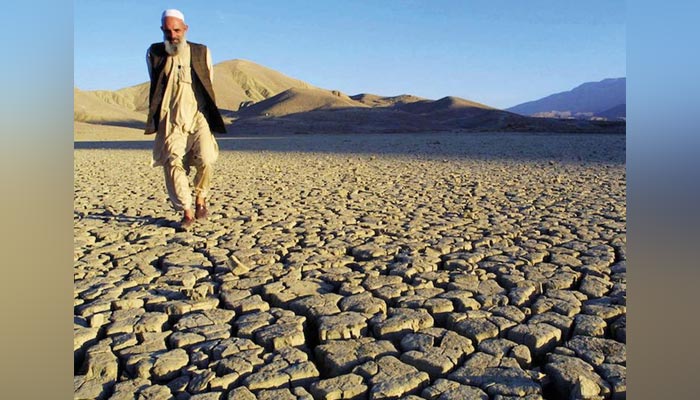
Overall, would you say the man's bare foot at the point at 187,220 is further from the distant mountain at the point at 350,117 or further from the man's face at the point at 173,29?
the distant mountain at the point at 350,117

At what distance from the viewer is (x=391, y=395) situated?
157 centimetres

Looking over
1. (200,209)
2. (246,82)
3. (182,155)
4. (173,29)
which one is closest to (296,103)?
(200,209)

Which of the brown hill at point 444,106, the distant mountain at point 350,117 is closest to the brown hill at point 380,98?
the distant mountain at point 350,117

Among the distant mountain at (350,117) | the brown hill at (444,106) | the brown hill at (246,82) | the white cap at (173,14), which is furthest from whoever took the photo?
the brown hill at (246,82)

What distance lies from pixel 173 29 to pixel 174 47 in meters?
0.14

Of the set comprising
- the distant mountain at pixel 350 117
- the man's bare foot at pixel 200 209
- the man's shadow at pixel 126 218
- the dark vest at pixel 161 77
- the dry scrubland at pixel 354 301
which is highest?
the distant mountain at pixel 350 117

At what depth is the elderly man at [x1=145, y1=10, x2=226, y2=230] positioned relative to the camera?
372cm

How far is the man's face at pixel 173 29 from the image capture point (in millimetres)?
3520

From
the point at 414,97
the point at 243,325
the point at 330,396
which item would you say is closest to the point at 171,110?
the point at 243,325

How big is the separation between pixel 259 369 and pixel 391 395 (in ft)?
1.45

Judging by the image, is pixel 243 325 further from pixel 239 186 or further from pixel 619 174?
pixel 619 174

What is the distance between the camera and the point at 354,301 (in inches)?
91.4

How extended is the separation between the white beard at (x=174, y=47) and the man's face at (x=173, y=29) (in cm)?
2

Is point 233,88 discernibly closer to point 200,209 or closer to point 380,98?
point 380,98
